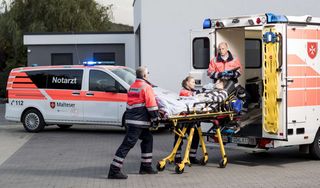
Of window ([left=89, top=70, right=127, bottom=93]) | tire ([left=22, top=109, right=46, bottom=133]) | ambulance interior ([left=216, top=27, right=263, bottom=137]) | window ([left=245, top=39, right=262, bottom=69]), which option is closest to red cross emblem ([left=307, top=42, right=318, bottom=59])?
ambulance interior ([left=216, top=27, right=263, bottom=137])

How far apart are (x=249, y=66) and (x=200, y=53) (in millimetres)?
1295

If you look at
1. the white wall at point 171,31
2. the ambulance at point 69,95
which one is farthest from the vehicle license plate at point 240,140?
the white wall at point 171,31

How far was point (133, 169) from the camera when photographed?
11.2 m

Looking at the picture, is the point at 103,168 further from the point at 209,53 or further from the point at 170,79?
the point at 170,79

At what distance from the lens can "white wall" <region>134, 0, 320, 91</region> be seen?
2333 cm

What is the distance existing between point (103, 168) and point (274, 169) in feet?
10.3

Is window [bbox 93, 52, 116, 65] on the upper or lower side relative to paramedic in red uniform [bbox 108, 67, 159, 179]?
upper

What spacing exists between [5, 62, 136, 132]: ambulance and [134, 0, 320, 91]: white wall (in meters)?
5.59

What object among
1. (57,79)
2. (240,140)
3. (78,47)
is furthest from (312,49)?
(78,47)

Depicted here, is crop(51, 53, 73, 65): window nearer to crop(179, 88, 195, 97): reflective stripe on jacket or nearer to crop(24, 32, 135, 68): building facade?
crop(24, 32, 135, 68): building facade

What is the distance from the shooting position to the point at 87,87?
17.6 m

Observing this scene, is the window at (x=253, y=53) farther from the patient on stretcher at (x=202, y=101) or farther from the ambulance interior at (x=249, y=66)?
the patient on stretcher at (x=202, y=101)

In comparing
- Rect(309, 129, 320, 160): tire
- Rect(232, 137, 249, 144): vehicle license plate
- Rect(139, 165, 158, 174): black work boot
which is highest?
Rect(232, 137, 249, 144): vehicle license plate

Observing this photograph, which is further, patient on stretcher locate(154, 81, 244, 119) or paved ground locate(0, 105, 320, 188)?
patient on stretcher locate(154, 81, 244, 119)
